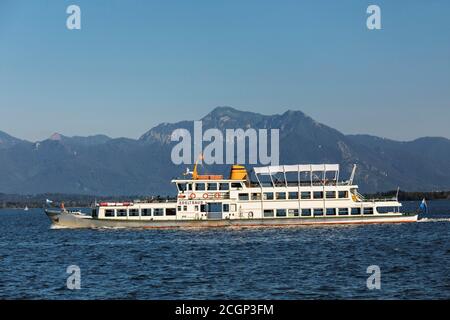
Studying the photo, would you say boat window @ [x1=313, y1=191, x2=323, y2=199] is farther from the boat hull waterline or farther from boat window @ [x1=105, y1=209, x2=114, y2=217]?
boat window @ [x1=105, y1=209, x2=114, y2=217]

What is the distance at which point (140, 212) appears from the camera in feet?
266

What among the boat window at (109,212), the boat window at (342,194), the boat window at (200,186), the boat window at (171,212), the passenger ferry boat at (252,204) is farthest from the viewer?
the boat window at (109,212)

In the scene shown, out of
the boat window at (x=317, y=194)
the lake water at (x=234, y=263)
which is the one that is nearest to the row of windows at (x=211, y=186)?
the lake water at (x=234, y=263)

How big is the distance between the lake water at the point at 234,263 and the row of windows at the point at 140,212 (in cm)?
311

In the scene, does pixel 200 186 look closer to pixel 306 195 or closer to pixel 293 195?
pixel 293 195

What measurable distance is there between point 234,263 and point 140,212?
109 feet

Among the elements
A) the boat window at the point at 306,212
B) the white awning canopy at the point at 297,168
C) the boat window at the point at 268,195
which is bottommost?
the boat window at the point at 306,212

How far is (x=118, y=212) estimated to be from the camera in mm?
82125

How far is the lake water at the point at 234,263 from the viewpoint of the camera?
37719mm

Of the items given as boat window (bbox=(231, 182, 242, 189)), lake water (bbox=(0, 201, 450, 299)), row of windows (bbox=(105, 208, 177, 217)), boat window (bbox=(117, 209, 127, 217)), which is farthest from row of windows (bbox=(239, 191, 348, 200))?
boat window (bbox=(117, 209, 127, 217))

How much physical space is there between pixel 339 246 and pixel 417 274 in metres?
16.9

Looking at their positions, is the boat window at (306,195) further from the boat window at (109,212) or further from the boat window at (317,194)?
the boat window at (109,212)
